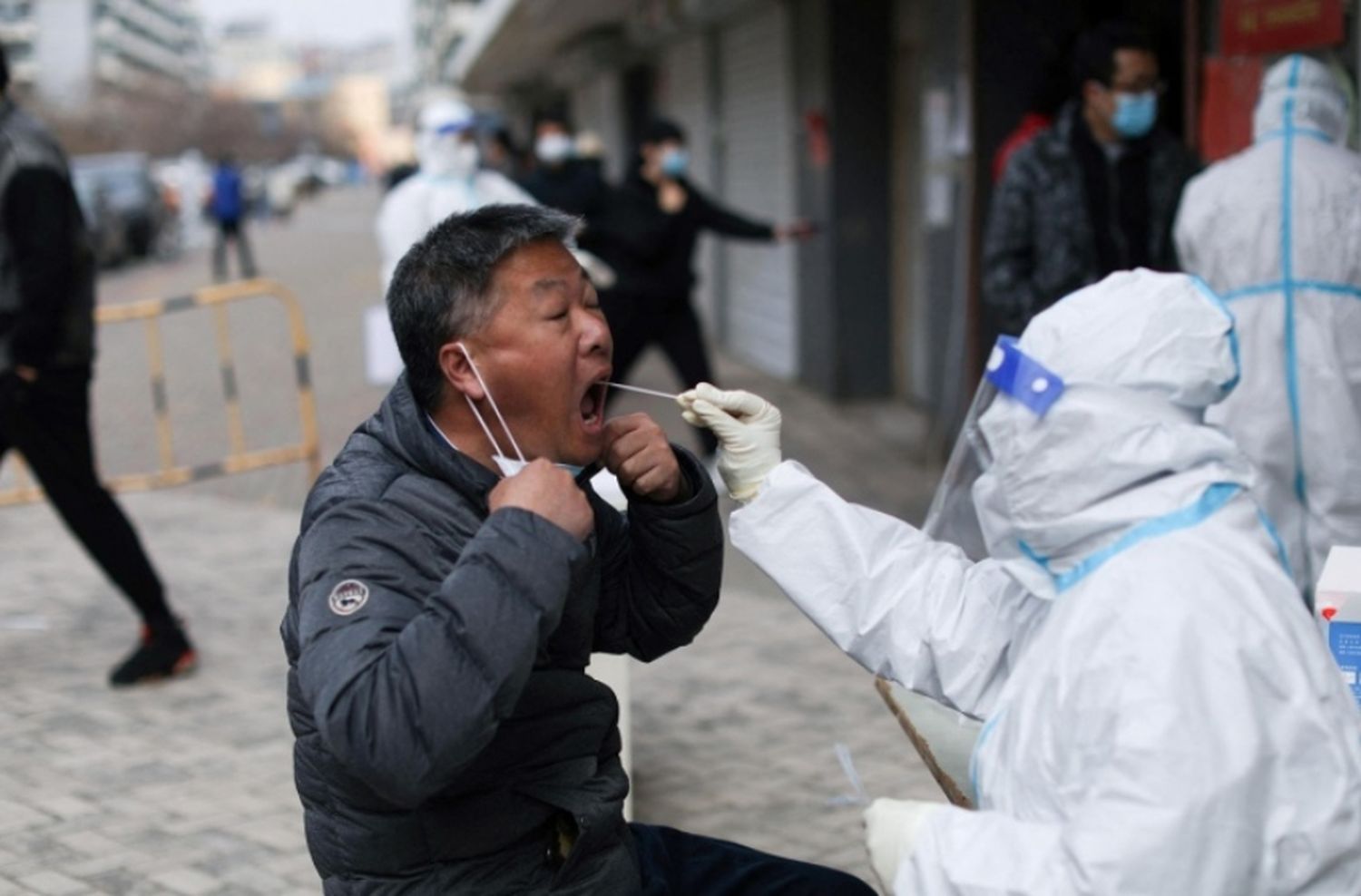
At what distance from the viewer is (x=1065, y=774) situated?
6.24 ft

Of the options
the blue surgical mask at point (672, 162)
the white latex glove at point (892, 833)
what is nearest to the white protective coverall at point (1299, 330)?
the white latex glove at point (892, 833)

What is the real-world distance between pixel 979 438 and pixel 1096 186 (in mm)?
2865

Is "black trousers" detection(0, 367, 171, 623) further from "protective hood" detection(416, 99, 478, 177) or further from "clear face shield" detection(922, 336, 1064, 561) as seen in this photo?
"clear face shield" detection(922, 336, 1064, 561)

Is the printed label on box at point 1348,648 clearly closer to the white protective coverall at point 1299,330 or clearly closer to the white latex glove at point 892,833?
the white latex glove at point 892,833

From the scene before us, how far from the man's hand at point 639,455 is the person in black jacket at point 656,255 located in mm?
5618

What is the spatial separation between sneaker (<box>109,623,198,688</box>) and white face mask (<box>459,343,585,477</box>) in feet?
11.9

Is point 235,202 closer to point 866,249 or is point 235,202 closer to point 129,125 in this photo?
point 866,249

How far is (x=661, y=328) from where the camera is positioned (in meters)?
8.41

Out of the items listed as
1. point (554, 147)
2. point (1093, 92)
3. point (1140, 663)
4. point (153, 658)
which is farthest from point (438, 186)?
point (1140, 663)

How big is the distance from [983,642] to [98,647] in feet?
14.7

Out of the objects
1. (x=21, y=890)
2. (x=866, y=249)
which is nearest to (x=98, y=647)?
(x=21, y=890)

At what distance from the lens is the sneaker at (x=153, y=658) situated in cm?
560

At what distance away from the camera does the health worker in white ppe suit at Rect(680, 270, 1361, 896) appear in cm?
181

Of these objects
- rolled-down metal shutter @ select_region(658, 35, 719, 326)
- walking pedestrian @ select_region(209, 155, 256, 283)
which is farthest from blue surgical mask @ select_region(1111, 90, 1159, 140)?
walking pedestrian @ select_region(209, 155, 256, 283)
